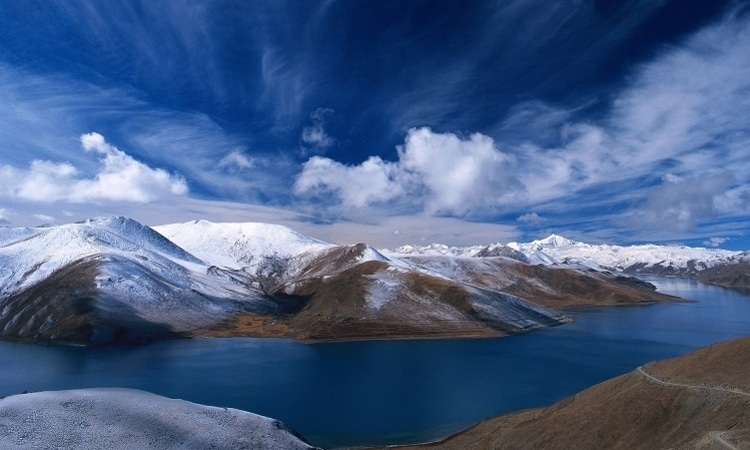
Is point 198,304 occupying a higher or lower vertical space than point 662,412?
higher

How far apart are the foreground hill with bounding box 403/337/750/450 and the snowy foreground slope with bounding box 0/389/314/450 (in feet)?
66.4

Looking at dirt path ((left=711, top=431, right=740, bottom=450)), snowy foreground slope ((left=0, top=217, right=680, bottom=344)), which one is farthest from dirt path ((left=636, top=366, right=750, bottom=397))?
snowy foreground slope ((left=0, top=217, right=680, bottom=344))

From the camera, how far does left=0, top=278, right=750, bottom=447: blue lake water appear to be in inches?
2362

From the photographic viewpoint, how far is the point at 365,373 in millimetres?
86375

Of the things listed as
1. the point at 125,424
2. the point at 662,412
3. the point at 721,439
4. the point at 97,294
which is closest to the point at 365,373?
the point at 125,424

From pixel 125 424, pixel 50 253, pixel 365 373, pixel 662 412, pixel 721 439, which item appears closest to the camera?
pixel 721 439

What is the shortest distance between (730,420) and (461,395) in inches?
1647

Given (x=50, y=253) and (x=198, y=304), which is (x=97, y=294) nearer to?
(x=198, y=304)

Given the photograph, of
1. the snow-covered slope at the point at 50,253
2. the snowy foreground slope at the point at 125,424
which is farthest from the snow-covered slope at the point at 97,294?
the snowy foreground slope at the point at 125,424

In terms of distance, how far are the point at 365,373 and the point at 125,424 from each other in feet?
178

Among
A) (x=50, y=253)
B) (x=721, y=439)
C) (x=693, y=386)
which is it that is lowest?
(x=721, y=439)

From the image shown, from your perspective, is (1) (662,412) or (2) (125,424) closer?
(1) (662,412)

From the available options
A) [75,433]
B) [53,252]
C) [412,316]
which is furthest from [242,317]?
[75,433]

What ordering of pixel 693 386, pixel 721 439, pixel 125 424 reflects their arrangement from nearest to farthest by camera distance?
pixel 721 439
pixel 693 386
pixel 125 424
